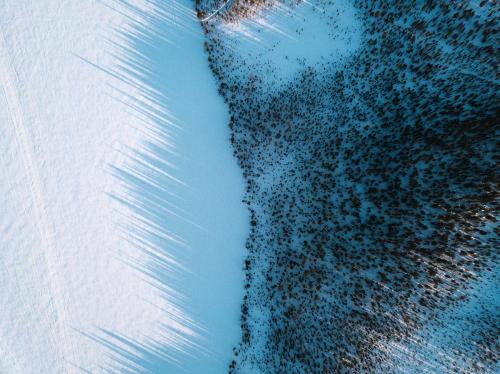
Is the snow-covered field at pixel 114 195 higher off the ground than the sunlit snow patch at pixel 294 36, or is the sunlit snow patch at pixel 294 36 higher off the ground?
the sunlit snow patch at pixel 294 36

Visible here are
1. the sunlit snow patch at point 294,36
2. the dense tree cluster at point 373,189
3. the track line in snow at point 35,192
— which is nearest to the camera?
the dense tree cluster at point 373,189

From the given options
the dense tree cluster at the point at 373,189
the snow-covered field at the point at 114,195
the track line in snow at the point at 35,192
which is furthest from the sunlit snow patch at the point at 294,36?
the track line in snow at the point at 35,192

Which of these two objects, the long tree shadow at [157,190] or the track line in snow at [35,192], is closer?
the long tree shadow at [157,190]

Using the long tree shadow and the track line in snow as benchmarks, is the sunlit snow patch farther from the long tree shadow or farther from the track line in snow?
the track line in snow

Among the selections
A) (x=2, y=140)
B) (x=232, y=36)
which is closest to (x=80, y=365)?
(x=2, y=140)

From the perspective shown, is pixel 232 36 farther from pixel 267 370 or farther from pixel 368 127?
pixel 267 370

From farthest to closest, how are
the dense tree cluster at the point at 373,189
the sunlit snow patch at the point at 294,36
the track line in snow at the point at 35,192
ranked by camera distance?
1. the track line in snow at the point at 35,192
2. the sunlit snow patch at the point at 294,36
3. the dense tree cluster at the point at 373,189

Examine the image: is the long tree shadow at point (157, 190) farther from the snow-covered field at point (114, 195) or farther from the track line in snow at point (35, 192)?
the track line in snow at point (35, 192)
